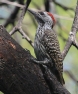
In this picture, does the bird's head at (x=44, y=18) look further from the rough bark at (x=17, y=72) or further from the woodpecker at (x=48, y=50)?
the rough bark at (x=17, y=72)

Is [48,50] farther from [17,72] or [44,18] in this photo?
[17,72]

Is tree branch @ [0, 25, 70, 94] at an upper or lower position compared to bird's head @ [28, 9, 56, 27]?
upper

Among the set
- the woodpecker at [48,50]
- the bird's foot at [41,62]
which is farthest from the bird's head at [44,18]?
the bird's foot at [41,62]

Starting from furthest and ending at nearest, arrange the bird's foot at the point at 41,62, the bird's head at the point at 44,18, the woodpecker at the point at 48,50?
the bird's head at the point at 44,18, the woodpecker at the point at 48,50, the bird's foot at the point at 41,62

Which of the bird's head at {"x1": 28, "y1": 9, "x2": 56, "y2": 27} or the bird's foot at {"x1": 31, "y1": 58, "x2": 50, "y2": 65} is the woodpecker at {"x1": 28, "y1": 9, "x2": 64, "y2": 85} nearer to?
the bird's foot at {"x1": 31, "y1": 58, "x2": 50, "y2": 65}

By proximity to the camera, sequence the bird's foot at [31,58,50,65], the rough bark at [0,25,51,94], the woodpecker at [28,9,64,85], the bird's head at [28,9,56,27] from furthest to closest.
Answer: the bird's head at [28,9,56,27]
the woodpecker at [28,9,64,85]
the bird's foot at [31,58,50,65]
the rough bark at [0,25,51,94]

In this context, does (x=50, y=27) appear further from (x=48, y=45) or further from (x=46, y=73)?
(x=46, y=73)

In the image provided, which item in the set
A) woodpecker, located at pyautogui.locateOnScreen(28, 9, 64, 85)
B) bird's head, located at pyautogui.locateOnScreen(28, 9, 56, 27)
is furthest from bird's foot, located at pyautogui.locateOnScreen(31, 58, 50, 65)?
bird's head, located at pyautogui.locateOnScreen(28, 9, 56, 27)

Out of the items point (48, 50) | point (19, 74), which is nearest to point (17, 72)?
point (19, 74)

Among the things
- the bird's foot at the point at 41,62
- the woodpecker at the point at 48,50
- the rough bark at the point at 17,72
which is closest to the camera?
the rough bark at the point at 17,72

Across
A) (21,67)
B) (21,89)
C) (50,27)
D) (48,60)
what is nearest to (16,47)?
(21,67)

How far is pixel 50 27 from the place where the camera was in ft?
15.2

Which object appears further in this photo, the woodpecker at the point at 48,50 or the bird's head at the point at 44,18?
the bird's head at the point at 44,18

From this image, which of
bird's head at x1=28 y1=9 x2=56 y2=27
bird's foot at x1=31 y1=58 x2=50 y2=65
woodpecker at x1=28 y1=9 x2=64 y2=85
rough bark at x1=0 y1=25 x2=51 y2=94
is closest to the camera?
rough bark at x1=0 y1=25 x2=51 y2=94
